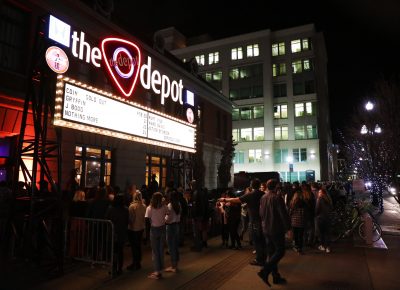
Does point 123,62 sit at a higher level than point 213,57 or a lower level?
lower

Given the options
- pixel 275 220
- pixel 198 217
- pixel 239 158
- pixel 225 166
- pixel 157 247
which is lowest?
pixel 157 247

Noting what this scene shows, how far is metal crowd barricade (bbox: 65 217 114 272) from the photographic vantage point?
7.78 metres

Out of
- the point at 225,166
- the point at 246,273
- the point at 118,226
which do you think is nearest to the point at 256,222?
the point at 246,273

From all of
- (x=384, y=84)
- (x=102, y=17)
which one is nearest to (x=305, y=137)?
(x=384, y=84)

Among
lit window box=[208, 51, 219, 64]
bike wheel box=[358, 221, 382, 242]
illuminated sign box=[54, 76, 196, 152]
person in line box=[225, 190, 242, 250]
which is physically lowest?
bike wheel box=[358, 221, 382, 242]

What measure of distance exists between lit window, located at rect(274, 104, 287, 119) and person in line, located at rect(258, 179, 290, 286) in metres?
49.6

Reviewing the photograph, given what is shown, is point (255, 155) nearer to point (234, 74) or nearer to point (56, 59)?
point (234, 74)

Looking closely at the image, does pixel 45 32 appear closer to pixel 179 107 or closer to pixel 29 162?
pixel 29 162

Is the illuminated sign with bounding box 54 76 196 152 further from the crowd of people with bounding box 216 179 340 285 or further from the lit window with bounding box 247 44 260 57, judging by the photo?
the lit window with bounding box 247 44 260 57

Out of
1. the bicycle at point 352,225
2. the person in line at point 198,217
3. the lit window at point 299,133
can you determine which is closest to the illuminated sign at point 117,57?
the person in line at point 198,217

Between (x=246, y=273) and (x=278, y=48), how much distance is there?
2128 inches

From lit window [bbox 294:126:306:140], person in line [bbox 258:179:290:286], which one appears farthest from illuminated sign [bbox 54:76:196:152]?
lit window [bbox 294:126:306:140]

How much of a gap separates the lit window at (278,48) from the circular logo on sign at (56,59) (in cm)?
5128

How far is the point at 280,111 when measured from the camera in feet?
182
